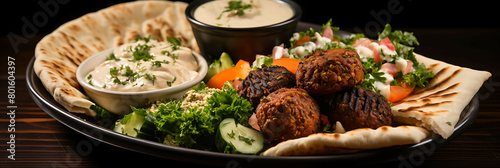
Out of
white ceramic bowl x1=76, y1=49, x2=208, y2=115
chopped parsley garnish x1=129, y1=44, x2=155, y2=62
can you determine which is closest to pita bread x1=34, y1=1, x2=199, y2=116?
white ceramic bowl x1=76, y1=49, x2=208, y2=115

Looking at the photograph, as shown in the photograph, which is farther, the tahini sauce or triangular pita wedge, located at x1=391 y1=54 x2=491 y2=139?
the tahini sauce

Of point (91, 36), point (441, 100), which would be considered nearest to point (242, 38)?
point (91, 36)

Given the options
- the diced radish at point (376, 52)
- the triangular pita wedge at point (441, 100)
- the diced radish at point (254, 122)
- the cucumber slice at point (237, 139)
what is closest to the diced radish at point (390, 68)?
the diced radish at point (376, 52)

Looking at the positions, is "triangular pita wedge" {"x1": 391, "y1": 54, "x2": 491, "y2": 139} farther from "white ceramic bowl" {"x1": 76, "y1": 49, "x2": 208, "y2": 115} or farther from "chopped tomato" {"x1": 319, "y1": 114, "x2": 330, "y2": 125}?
"white ceramic bowl" {"x1": 76, "y1": 49, "x2": 208, "y2": 115}

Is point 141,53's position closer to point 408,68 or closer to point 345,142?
point 345,142

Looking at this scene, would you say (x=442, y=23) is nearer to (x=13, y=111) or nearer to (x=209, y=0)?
(x=209, y=0)

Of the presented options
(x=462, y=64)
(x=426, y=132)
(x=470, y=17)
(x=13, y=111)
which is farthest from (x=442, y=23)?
(x=13, y=111)

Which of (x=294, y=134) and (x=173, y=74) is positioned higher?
(x=294, y=134)
